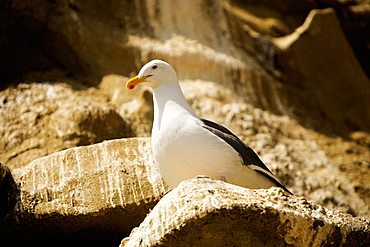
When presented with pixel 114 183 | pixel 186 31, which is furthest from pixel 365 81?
pixel 114 183

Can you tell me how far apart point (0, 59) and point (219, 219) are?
3.91 meters

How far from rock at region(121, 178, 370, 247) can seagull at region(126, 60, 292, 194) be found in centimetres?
46

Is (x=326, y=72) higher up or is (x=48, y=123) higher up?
(x=48, y=123)

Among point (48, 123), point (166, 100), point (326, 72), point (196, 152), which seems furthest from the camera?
point (326, 72)

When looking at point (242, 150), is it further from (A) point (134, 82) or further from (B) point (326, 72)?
(B) point (326, 72)

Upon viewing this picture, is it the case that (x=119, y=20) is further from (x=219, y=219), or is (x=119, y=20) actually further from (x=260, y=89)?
(x=219, y=219)

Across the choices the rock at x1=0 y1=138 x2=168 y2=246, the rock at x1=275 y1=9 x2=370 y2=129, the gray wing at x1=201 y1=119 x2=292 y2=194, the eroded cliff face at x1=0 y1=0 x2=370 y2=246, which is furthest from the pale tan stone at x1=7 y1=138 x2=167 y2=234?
the rock at x1=275 y1=9 x2=370 y2=129

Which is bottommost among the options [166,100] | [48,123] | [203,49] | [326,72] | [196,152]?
[326,72]

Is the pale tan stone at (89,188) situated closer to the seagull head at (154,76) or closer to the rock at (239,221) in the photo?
the seagull head at (154,76)

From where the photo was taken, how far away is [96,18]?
5.92m

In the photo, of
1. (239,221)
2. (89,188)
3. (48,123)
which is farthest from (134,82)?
(48,123)

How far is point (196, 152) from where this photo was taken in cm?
309

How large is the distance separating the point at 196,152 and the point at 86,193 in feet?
2.96

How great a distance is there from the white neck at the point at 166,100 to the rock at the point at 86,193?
50 cm
